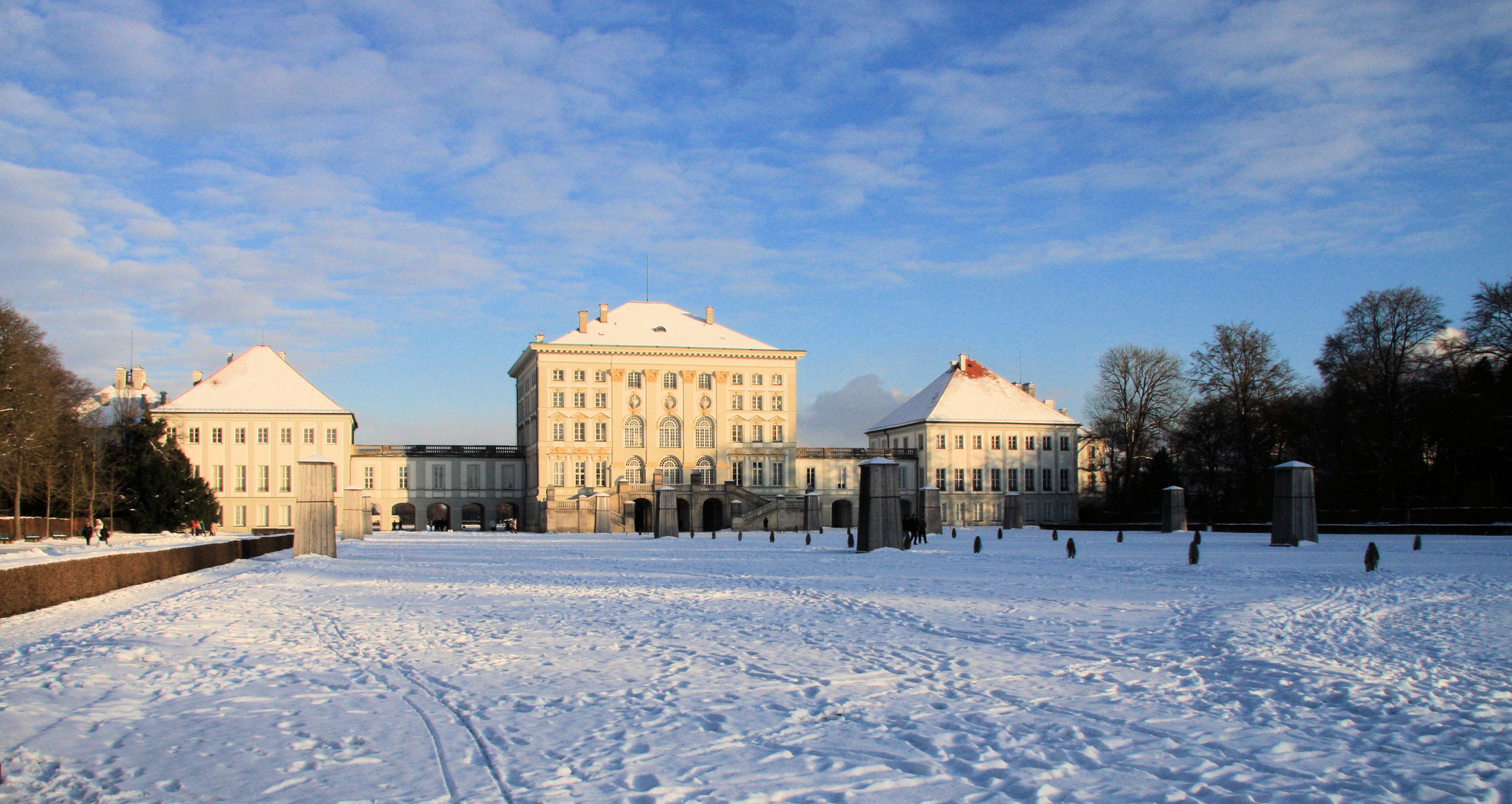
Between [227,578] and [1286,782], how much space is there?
2130 centimetres

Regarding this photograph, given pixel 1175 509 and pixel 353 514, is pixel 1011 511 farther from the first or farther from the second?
pixel 353 514

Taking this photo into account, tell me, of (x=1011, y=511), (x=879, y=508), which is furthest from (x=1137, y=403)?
(x=879, y=508)

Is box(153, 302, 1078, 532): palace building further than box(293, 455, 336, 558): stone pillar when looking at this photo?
Yes

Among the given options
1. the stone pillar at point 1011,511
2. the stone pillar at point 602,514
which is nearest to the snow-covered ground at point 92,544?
the stone pillar at point 602,514

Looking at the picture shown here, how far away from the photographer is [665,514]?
46.3m

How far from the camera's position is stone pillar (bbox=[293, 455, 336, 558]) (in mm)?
30188

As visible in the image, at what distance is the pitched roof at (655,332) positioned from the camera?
70.2 metres

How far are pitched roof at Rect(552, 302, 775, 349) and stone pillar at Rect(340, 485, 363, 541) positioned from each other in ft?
78.0

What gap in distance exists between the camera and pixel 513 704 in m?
8.24

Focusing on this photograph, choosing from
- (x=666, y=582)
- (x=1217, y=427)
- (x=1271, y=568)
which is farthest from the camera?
(x=1217, y=427)

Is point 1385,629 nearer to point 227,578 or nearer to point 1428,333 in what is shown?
point 227,578

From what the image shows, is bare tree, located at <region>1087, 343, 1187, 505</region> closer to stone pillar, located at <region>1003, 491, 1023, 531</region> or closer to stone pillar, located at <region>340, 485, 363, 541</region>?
stone pillar, located at <region>1003, 491, 1023, 531</region>

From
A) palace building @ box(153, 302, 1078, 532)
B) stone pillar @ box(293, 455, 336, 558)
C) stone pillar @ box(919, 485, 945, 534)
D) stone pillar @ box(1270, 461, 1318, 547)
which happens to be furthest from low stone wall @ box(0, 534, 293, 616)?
palace building @ box(153, 302, 1078, 532)

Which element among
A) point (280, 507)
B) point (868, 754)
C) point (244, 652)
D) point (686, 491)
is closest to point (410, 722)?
point (868, 754)
